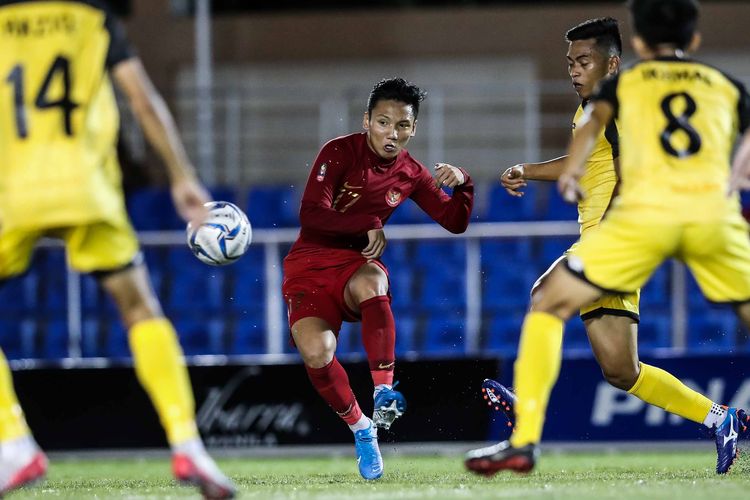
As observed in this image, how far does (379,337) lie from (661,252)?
6.73 feet

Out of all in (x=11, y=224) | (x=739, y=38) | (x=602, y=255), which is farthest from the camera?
(x=739, y=38)

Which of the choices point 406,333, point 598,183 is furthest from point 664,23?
point 406,333

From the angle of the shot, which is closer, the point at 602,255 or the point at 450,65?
the point at 602,255

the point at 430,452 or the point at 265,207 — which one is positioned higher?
the point at 265,207

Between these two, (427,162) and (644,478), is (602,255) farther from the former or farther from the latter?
(427,162)

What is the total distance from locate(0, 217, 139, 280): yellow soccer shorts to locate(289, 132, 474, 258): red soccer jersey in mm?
2154

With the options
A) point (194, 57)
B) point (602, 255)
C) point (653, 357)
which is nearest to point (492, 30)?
point (194, 57)

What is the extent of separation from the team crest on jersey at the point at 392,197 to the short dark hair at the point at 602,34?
3.98 ft

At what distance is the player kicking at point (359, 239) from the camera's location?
6.64 m

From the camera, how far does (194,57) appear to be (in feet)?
50.8

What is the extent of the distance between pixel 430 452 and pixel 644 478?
368 cm

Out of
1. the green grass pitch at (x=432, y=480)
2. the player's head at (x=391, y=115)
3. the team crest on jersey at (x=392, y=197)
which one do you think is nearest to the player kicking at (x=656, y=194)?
the green grass pitch at (x=432, y=480)

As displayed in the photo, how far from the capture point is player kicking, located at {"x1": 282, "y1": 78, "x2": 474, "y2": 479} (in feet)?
21.8

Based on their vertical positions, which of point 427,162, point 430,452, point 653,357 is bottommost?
point 430,452
